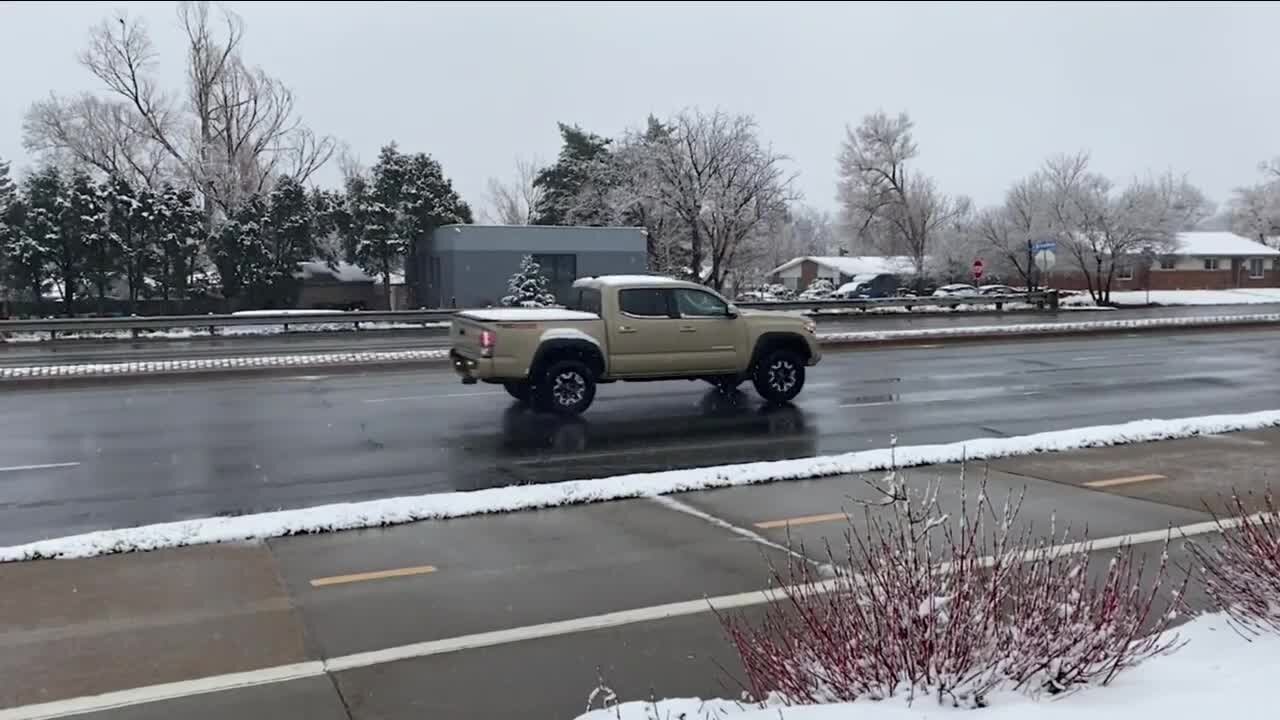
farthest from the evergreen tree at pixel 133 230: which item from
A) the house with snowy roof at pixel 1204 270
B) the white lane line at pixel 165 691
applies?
the house with snowy roof at pixel 1204 270

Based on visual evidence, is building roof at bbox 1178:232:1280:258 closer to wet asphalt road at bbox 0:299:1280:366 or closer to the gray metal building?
wet asphalt road at bbox 0:299:1280:366

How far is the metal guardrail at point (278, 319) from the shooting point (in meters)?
29.6

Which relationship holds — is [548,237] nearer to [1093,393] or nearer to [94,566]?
[1093,393]

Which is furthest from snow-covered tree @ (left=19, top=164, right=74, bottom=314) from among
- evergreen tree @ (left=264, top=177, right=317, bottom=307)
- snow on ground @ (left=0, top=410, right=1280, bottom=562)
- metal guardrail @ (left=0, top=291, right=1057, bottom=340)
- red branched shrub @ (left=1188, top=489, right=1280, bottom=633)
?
red branched shrub @ (left=1188, top=489, right=1280, bottom=633)

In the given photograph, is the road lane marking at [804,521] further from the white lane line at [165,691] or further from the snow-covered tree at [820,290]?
the snow-covered tree at [820,290]

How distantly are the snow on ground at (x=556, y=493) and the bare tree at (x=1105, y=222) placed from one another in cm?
4156

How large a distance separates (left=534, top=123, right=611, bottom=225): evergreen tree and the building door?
495 inches

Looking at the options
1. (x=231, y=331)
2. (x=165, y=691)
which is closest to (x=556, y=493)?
(x=165, y=691)

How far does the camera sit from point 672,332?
1441 centimetres

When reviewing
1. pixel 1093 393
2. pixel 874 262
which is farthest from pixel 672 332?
pixel 874 262

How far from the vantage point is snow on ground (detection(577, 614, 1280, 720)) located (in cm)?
336

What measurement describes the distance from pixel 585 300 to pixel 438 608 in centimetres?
893

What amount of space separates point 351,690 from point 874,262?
293 ft

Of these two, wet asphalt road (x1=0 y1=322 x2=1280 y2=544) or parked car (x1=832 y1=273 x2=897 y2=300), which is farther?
parked car (x1=832 y1=273 x2=897 y2=300)
